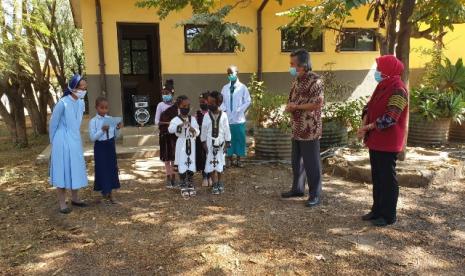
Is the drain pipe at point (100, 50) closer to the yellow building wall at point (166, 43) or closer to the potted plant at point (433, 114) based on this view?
the yellow building wall at point (166, 43)

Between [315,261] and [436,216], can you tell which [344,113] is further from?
[315,261]

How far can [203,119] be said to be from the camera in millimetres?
5453

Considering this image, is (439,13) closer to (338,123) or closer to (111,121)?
(338,123)

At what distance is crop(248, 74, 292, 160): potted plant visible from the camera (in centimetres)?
733

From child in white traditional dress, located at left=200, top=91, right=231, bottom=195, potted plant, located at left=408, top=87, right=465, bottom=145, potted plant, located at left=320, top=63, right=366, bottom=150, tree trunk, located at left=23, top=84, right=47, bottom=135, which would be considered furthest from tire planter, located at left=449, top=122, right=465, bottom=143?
tree trunk, located at left=23, top=84, right=47, bottom=135

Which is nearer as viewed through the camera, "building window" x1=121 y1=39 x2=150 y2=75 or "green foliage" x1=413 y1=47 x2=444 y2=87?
"green foliage" x1=413 y1=47 x2=444 y2=87

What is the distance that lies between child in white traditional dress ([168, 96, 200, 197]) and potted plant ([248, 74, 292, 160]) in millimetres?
2212

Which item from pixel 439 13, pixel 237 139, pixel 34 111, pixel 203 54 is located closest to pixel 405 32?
pixel 439 13

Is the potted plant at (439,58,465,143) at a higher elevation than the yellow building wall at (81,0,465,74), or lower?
lower

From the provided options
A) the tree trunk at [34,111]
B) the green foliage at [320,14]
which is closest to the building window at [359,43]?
the green foliage at [320,14]

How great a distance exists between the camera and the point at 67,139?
4.83 m

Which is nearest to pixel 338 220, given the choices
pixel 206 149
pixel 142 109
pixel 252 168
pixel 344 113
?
pixel 206 149

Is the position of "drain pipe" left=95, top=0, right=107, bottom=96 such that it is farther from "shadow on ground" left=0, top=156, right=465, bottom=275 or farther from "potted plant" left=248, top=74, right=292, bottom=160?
"shadow on ground" left=0, top=156, right=465, bottom=275

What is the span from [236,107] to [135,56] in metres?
6.67
